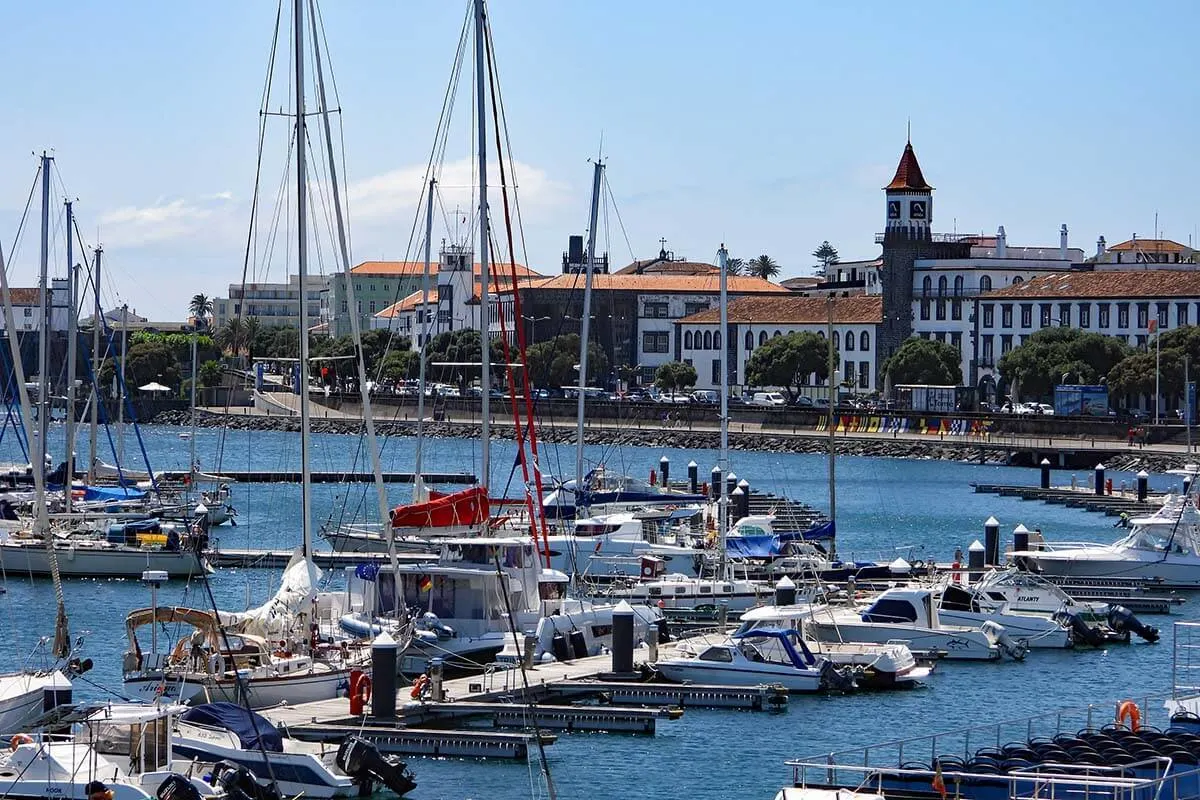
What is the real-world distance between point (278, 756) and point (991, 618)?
18.8m

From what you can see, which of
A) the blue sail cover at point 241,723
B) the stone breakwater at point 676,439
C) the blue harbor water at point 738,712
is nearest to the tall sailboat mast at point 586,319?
the blue harbor water at point 738,712

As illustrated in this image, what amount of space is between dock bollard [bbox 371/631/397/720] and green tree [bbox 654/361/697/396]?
113m

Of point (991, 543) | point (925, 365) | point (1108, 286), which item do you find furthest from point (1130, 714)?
point (1108, 286)

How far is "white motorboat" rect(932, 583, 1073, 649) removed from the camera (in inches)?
1531

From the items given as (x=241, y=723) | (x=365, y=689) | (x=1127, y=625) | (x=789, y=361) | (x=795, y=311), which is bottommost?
(x=1127, y=625)

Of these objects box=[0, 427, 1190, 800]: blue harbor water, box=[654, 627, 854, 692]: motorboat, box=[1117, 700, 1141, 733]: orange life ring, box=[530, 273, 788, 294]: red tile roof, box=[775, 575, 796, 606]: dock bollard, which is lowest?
box=[0, 427, 1190, 800]: blue harbor water

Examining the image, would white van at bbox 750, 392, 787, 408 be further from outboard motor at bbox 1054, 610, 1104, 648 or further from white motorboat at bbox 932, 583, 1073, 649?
white motorboat at bbox 932, 583, 1073, 649

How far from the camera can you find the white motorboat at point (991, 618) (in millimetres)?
38875

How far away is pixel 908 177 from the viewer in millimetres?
136875

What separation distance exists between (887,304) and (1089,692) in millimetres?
101933

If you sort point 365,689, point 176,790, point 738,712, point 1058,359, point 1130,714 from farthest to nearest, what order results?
point 1058,359, point 738,712, point 365,689, point 1130,714, point 176,790

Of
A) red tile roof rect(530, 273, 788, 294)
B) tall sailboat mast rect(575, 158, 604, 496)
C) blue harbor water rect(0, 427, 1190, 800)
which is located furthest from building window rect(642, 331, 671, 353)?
tall sailboat mast rect(575, 158, 604, 496)

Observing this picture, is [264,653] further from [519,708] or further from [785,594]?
[785,594]

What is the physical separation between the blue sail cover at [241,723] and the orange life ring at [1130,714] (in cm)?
1113
